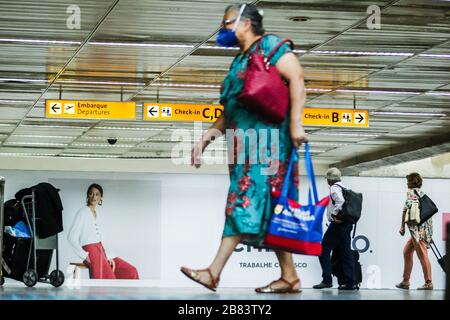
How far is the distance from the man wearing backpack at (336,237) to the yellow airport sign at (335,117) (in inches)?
428

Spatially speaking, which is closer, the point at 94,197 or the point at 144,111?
the point at 94,197

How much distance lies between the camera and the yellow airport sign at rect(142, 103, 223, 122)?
20.2 m

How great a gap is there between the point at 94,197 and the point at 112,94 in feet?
48.8

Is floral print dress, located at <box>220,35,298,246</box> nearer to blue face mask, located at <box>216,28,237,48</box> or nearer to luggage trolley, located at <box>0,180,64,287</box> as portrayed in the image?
blue face mask, located at <box>216,28,237,48</box>

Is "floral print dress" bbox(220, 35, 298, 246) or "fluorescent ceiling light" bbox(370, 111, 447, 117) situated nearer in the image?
"floral print dress" bbox(220, 35, 298, 246)

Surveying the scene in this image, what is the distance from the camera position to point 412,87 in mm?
20938

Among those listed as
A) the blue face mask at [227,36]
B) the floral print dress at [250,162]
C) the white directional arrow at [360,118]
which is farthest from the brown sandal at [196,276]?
the white directional arrow at [360,118]

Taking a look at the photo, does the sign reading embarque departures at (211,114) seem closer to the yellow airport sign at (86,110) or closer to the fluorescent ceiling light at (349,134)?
the yellow airport sign at (86,110)

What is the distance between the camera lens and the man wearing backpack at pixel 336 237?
750 centimetres

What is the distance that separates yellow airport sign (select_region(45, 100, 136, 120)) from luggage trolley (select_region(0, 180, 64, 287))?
33.6 ft

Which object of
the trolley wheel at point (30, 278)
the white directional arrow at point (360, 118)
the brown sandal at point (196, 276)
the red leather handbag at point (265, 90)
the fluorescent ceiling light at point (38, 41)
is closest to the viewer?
the red leather handbag at point (265, 90)

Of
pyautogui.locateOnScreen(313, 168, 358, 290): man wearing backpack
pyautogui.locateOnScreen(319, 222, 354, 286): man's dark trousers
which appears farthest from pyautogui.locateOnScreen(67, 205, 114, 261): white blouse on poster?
pyautogui.locateOnScreen(319, 222, 354, 286): man's dark trousers

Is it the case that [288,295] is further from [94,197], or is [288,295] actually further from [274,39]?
[94,197]
